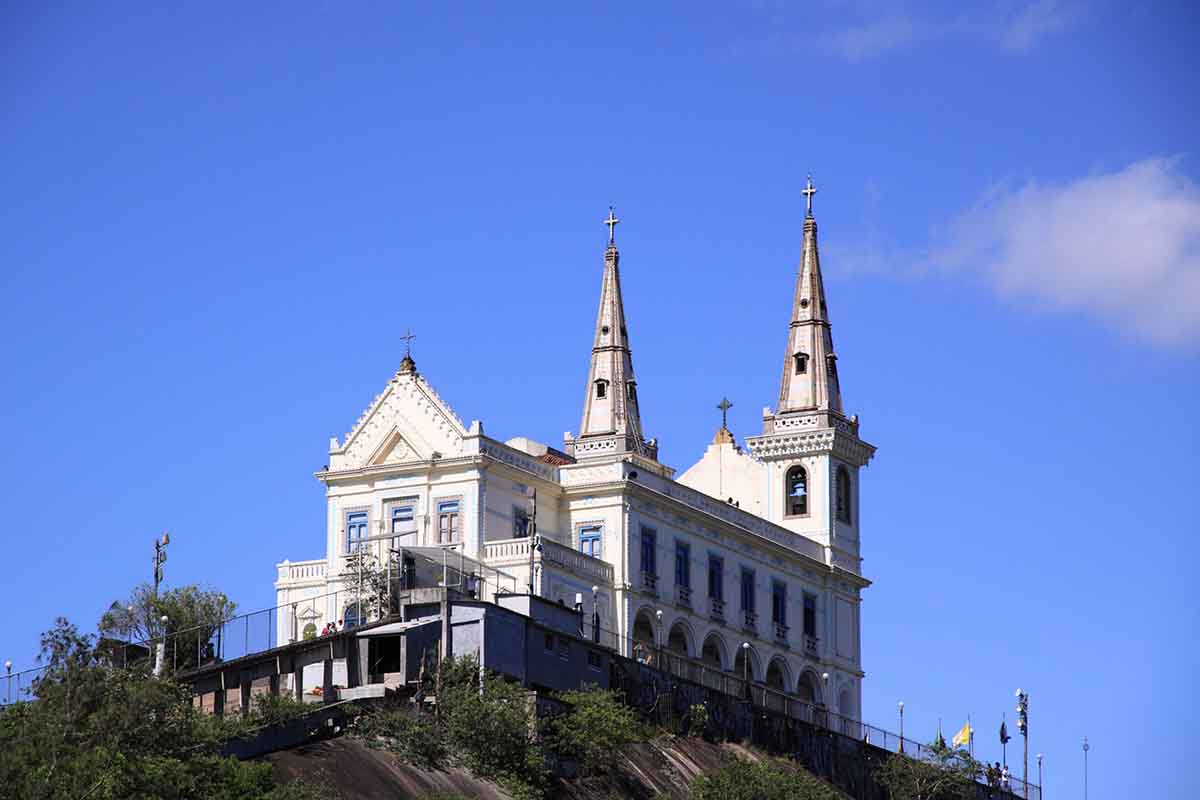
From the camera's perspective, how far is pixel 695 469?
119688mm

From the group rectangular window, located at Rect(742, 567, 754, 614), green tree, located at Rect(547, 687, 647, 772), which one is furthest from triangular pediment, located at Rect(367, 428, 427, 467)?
green tree, located at Rect(547, 687, 647, 772)

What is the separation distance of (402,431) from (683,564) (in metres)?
11.5

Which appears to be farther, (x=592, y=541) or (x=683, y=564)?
(x=683, y=564)

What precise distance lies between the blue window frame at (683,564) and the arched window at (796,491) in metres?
10.7

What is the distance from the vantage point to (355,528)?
101125 mm

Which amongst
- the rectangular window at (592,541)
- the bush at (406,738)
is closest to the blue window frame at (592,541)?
the rectangular window at (592,541)

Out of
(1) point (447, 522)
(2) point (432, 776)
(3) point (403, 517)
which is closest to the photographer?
(2) point (432, 776)

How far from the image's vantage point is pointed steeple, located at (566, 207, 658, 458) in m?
109

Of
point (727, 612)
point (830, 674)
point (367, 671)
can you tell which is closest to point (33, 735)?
point (367, 671)

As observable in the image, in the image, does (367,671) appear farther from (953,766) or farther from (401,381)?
(953,766)

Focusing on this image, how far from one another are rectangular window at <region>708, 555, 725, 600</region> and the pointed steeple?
17.2ft

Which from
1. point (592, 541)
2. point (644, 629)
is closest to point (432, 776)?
point (644, 629)

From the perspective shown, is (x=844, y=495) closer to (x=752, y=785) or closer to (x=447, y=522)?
(x=447, y=522)

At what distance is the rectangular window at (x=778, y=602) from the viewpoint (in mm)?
109625
